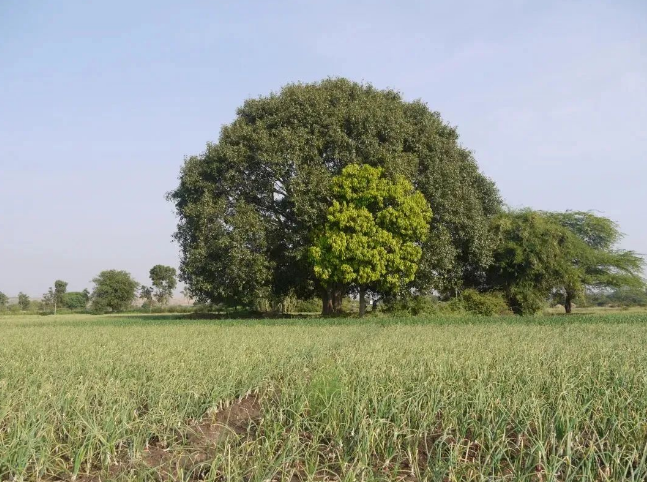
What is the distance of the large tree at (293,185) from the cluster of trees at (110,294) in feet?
131

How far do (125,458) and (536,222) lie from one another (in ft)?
117

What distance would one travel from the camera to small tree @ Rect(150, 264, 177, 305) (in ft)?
268

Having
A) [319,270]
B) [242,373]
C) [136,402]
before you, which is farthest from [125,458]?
[319,270]

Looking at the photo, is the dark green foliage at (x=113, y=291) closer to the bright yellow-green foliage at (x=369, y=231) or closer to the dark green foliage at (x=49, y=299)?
the dark green foliage at (x=49, y=299)

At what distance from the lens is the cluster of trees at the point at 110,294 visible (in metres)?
72.9

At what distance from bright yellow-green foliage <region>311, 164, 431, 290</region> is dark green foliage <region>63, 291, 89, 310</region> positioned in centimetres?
7628

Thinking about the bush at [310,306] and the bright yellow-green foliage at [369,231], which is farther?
the bush at [310,306]

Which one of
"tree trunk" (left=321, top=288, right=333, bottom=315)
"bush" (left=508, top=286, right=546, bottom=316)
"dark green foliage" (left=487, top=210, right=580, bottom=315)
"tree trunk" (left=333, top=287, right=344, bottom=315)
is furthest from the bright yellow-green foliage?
"bush" (left=508, top=286, right=546, bottom=316)

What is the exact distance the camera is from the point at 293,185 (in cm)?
2744

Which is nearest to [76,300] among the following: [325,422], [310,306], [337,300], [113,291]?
[113,291]

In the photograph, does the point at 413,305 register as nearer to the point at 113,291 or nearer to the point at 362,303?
the point at 362,303

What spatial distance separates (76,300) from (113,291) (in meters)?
25.5

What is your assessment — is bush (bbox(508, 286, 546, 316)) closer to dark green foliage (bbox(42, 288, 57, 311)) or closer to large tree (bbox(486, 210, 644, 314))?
large tree (bbox(486, 210, 644, 314))

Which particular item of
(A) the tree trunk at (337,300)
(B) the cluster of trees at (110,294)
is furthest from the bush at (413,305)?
(B) the cluster of trees at (110,294)
